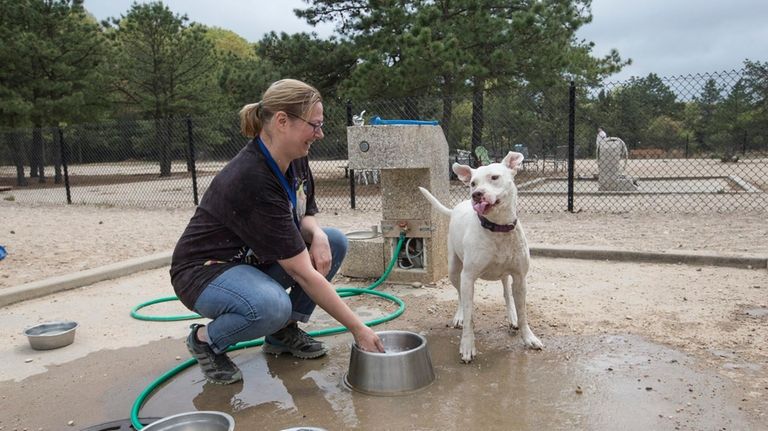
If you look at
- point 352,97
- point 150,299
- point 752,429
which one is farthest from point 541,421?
point 352,97

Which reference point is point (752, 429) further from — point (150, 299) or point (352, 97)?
point (352, 97)

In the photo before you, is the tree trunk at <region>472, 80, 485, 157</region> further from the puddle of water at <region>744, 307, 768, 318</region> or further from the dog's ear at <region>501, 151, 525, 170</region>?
→ the dog's ear at <region>501, 151, 525, 170</region>

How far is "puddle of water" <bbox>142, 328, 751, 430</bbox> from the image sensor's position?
252cm

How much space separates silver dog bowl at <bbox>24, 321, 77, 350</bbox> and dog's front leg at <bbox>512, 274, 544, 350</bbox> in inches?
116

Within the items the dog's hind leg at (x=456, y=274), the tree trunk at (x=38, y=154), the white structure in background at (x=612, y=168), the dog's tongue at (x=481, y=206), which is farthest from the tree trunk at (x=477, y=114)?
the tree trunk at (x=38, y=154)

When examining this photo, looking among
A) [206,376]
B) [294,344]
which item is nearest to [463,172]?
[294,344]

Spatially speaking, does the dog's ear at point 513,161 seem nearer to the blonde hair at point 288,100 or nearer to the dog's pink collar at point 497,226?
the dog's pink collar at point 497,226

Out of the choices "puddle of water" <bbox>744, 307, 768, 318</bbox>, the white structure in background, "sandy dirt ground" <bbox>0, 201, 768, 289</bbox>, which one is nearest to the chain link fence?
the white structure in background

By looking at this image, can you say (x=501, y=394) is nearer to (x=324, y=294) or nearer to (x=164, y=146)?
(x=324, y=294)

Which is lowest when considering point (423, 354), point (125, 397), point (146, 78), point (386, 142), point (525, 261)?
point (125, 397)

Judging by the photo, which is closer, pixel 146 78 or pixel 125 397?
pixel 125 397

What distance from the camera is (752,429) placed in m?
2.36

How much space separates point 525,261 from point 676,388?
3.21 feet

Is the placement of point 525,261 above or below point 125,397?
above
